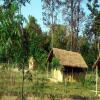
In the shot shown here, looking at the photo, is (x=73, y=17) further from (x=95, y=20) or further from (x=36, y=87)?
(x=36, y=87)

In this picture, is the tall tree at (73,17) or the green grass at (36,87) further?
the tall tree at (73,17)

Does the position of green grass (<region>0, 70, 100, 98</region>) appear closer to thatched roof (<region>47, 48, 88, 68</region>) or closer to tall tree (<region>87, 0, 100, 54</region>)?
thatched roof (<region>47, 48, 88, 68</region>)

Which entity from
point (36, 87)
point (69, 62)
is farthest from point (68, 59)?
point (36, 87)

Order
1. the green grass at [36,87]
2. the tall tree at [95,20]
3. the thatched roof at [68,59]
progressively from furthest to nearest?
the tall tree at [95,20]
the thatched roof at [68,59]
the green grass at [36,87]

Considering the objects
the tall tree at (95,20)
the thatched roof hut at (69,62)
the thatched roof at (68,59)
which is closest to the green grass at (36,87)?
the thatched roof hut at (69,62)

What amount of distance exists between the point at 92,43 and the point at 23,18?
5827 centimetres

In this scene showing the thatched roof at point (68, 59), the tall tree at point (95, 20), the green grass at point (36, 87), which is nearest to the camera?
the green grass at point (36, 87)

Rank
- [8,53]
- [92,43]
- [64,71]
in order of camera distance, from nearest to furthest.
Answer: [8,53] → [64,71] → [92,43]

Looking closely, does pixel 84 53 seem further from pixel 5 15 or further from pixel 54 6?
pixel 5 15

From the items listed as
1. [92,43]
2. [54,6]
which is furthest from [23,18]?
[92,43]

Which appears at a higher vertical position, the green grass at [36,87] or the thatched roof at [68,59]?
the thatched roof at [68,59]

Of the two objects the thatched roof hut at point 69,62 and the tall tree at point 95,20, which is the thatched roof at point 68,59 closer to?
the thatched roof hut at point 69,62

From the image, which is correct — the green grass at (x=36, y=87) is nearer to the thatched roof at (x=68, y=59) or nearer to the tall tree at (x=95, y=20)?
the thatched roof at (x=68, y=59)

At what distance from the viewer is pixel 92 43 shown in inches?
2891
